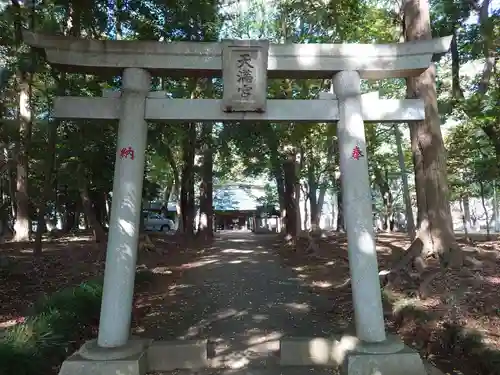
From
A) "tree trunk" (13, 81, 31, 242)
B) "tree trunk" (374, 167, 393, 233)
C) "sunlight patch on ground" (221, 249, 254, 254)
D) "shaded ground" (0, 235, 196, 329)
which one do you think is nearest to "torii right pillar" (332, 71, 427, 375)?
"shaded ground" (0, 235, 196, 329)

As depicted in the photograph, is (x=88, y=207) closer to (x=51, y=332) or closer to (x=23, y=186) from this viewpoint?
(x=23, y=186)

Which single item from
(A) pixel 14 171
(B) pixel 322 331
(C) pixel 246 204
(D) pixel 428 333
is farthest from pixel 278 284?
(C) pixel 246 204

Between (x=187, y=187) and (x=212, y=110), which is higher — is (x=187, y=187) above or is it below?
above

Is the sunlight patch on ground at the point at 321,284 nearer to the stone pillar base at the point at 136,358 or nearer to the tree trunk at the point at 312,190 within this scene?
the stone pillar base at the point at 136,358

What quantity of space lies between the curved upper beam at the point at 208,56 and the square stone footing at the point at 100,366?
13.1 ft

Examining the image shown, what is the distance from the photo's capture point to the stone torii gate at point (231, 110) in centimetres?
583

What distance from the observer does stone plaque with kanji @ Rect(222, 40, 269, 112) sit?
601 centimetres

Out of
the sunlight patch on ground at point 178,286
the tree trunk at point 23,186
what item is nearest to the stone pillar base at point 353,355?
the sunlight patch on ground at point 178,286

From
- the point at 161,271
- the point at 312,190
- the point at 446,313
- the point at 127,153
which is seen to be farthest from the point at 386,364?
the point at 312,190

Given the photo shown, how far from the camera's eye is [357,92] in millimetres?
6203

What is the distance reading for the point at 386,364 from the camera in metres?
5.39

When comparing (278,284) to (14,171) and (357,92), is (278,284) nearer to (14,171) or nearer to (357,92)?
(357,92)

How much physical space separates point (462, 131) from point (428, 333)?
11.7 meters

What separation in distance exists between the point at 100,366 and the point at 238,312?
4.19 metres
